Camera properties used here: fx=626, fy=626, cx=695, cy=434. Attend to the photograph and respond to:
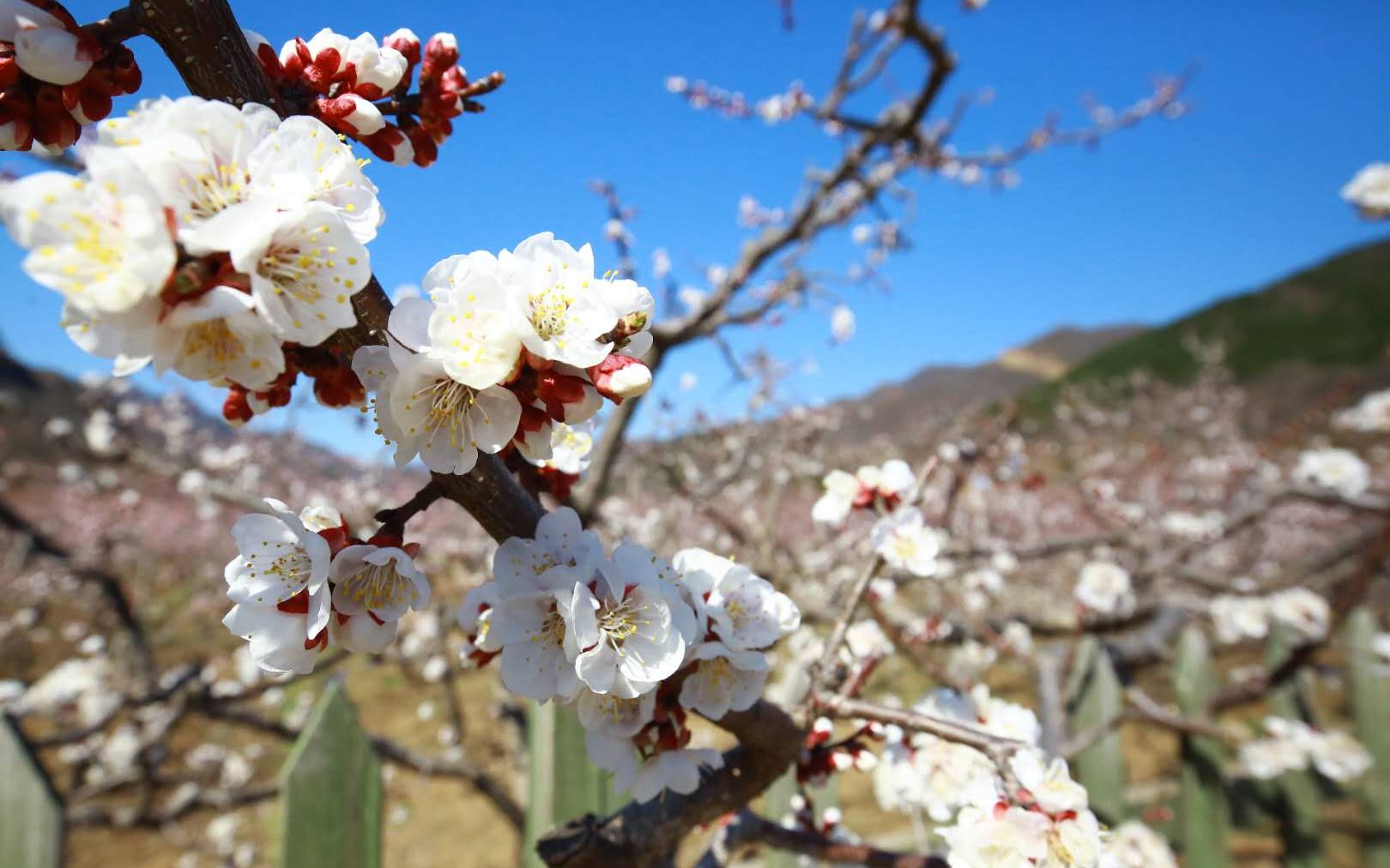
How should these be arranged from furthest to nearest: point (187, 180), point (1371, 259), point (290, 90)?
point (1371, 259), point (290, 90), point (187, 180)

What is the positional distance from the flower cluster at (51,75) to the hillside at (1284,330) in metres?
21.1

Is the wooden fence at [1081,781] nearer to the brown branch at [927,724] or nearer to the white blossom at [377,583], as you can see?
the brown branch at [927,724]

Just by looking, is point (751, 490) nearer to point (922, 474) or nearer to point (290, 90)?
Answer: point (922, 474)

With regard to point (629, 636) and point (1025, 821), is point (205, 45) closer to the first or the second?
point (629, 636)

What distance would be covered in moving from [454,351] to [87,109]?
1.40ft

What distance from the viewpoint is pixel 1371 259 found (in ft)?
71.9

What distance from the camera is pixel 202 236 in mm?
440

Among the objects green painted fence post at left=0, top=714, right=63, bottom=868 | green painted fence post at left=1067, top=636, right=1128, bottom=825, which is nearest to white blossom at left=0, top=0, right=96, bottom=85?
green painted fence post at left=0, top=714, right=63, bottom=868

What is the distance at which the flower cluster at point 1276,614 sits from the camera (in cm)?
291

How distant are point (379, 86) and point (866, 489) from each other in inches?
40.9

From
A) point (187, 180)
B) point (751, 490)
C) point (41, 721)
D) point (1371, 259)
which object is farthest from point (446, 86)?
point (1371, 259)

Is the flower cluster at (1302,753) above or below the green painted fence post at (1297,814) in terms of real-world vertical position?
above

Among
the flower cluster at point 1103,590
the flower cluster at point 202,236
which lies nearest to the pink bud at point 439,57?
the flower cluster at point 202,236

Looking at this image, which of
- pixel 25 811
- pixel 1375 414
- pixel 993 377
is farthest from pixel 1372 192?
pixel 993 377
